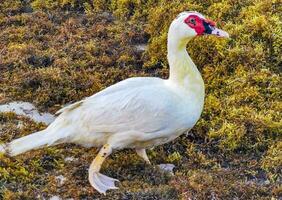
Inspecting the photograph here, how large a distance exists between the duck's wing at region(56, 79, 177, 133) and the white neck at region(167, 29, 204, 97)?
0.60 ft

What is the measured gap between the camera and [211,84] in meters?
7.88

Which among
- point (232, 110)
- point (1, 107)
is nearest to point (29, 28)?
point (1, 107)

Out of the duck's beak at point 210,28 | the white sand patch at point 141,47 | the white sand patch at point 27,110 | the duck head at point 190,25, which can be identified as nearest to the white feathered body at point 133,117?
Answer: the duck head at point 190,25

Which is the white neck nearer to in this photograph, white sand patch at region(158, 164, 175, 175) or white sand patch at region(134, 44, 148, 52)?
white sand patch at region(158, 164, 175, 175)

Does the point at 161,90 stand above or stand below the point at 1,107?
above

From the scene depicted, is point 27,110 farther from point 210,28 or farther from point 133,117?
point 210,28

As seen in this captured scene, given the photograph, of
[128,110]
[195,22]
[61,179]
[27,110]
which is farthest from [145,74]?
[61,179]

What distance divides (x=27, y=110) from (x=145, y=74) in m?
1.65

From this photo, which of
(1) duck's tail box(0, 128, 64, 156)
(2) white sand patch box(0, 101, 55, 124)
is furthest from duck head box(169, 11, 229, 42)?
(2) white sand patch box(0, 101, 55, 124)

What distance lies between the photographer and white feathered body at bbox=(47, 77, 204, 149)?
19.3 feet

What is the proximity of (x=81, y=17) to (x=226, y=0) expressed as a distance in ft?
7.20

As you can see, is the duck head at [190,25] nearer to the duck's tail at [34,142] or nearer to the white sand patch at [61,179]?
the duck's tail at [34,142]

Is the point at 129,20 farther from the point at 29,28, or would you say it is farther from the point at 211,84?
the point at 211,84

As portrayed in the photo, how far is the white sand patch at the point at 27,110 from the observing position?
731 centimetres
